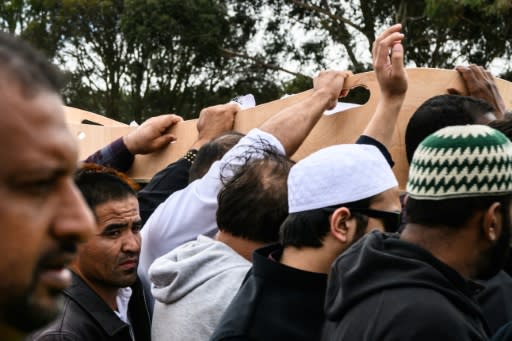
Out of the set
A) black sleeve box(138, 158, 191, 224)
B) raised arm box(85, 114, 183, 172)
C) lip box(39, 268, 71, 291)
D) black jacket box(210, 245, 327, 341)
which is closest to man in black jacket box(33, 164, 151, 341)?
black sleeve box(138, 158, 191, 224)

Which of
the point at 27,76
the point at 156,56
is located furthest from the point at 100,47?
the point at 27,76

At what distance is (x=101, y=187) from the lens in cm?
285

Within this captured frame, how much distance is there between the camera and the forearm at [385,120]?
266 centimetres

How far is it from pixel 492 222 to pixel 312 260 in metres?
0.48

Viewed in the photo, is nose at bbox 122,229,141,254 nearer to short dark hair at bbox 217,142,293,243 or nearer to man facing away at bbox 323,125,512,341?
short dark hair at bbox 217,142,293,243

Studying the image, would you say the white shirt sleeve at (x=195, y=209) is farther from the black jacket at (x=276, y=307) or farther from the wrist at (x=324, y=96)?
the black jacket at (x=276, y=307)

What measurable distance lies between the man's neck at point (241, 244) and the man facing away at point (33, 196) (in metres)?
1.57

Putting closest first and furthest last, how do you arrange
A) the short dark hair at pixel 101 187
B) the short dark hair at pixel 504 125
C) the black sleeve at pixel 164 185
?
the short dark hair at pixel 504 125, the short dark hair at pixel 101 187, the black sleeve at pixel 164 185

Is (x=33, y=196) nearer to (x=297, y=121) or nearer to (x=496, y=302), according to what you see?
(x=496, y=302)

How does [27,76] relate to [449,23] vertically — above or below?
above

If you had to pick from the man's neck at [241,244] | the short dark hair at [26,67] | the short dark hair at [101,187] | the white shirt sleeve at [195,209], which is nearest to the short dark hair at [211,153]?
the white shirt sleeve at [195,209]

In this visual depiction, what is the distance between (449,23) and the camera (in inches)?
582

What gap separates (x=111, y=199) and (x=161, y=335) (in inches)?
20.9

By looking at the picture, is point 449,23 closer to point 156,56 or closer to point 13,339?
point 156,56
